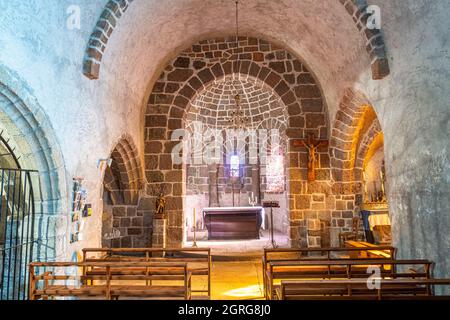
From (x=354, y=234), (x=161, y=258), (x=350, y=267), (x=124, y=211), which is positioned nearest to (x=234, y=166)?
(x=124, y=211)

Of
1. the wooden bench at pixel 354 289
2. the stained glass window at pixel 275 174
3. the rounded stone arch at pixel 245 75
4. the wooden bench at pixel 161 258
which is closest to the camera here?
the wooden bench at pixel 354 289

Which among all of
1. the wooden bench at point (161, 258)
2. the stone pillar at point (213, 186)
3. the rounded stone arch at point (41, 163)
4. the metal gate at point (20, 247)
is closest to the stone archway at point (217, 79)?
the wooden bench at point (161, 258)

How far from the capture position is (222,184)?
40.7 feet

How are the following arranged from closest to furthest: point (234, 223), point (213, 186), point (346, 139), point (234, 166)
A: point (346, 139)
point (234, 223)
point (213, 186)
point (234, 166)

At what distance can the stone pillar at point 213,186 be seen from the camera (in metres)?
12.3

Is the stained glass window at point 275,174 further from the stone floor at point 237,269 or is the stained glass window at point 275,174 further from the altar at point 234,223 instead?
the stone floor at point 237,269

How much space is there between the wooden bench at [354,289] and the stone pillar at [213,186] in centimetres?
929

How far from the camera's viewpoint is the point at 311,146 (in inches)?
307

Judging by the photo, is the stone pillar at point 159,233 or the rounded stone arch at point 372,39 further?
the stone pillar at point 159,233

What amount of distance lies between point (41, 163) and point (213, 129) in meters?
7.95

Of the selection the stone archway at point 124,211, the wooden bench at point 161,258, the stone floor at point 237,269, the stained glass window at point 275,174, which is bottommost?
the stone floor at point 237,269

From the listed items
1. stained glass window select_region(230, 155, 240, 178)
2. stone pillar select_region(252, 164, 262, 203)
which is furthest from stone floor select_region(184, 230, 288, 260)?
stained glass window select_region(230, 155, 240, 178)

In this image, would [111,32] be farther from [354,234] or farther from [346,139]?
[354,234]
